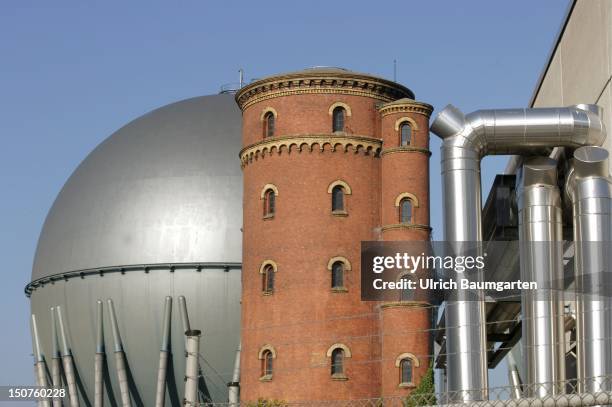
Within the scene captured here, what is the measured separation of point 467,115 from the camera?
26.8 meters

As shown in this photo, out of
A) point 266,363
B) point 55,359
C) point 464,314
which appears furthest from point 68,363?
point 464,314

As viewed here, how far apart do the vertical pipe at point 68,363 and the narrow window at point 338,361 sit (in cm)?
1662

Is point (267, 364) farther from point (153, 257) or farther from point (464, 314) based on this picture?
point (464, 314)

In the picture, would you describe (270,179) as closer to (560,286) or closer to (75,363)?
(75,363)

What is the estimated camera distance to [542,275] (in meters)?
25.6

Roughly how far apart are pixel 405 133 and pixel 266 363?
33.0 ft

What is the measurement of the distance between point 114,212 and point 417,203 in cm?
1555

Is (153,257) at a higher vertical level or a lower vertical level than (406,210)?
lower

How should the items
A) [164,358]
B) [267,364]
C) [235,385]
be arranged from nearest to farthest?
1. [267,364]
2. [235,385]
3. [164,358]

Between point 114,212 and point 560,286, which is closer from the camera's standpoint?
point 560,286

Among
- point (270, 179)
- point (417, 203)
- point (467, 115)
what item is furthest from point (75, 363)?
point (467, 115)

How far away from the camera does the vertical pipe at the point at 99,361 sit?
177 ft

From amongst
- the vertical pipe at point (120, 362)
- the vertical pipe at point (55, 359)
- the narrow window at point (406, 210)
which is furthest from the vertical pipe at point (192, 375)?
the vertical pipe at point (55, 359)

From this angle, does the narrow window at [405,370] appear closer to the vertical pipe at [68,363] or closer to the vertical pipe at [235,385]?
the vertical pipe at [235,385]
